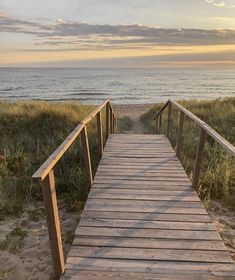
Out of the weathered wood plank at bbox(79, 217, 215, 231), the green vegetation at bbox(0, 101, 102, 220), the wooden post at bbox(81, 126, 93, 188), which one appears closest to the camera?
the weathered wood plank at bbox(79, 217, 215, 231)

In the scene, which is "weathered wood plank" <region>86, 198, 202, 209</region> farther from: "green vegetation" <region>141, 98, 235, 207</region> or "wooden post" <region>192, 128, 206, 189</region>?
"green vegetation" <region>141, 98, 235, 207</region>

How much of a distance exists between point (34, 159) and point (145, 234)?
15.1 feet

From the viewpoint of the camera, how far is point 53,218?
2.76 m

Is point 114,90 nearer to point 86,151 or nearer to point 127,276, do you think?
point 86,151

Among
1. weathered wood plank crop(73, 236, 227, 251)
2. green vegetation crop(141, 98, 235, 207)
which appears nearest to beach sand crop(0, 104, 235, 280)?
green vegetation crop(141, 98, 235, 207)

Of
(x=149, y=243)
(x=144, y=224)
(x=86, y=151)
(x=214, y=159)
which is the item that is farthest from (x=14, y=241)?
(x=214, y=159)

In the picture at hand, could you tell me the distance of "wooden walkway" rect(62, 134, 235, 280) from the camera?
3.09 meters

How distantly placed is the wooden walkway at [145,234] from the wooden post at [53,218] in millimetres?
142

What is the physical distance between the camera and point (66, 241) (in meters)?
4.16

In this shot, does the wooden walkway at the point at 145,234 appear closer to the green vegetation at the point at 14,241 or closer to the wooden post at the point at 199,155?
the wooden post at the point at 199,155

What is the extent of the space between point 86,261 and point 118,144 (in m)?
5.01

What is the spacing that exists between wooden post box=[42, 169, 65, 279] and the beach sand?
23.1 inches

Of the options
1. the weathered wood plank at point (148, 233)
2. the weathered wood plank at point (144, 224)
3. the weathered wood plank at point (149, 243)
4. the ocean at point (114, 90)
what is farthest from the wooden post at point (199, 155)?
the ocean at point (114, 90)

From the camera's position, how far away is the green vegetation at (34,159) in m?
5.48
